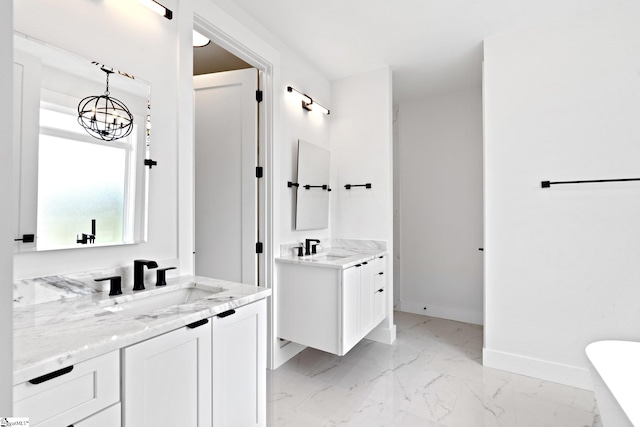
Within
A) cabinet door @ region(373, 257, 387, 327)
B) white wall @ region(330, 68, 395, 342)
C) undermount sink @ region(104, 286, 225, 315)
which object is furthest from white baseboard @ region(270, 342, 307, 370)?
undermount sink @ region(104, 286, 225, 315)

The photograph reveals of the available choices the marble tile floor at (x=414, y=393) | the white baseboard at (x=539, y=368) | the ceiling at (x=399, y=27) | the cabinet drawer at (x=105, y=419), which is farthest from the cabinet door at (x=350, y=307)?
the ceiling at (x=399, y=27)

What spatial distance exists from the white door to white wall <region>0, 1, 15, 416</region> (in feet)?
7.41

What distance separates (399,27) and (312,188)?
1.51 metres

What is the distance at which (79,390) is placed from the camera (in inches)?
34.6

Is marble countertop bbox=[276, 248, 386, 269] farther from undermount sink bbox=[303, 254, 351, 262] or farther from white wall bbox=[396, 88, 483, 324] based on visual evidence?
white wall bbox=[396, 88, 483, 324]

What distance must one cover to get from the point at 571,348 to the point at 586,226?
91 centimetres

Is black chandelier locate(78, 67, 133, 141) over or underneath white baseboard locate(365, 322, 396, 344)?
over

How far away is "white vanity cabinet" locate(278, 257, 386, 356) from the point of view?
2.33m

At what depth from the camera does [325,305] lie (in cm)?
238

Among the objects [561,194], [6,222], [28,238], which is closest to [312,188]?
[561,194]

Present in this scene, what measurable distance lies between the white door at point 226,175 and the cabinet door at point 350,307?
0.79 meters

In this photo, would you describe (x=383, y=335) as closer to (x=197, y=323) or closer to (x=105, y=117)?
(x=197, y=323)

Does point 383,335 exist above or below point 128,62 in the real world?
below

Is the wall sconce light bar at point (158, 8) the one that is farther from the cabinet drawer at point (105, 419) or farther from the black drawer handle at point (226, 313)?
the cabinet drawer at point (105, 419)
